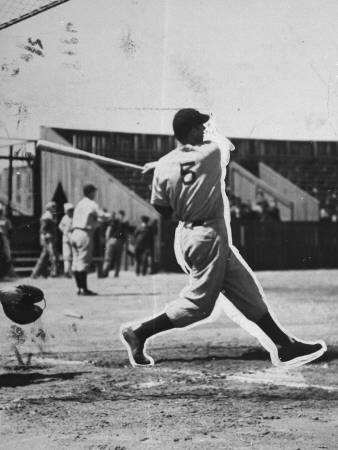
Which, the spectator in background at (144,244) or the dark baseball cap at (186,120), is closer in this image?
the dark baseball cap at (186,120)

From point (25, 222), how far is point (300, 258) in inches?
423

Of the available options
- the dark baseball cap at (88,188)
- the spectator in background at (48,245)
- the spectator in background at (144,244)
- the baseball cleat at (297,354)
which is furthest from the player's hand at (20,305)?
the spectator in background at (144,244)

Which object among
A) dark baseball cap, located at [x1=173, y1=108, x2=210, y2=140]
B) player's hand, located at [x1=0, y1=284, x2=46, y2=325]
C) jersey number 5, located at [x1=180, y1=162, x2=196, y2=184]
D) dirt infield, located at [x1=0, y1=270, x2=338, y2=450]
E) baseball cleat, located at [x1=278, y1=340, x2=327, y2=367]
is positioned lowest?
dirt infield, located at [x1=0, y1=270, x2=338, y2=450]

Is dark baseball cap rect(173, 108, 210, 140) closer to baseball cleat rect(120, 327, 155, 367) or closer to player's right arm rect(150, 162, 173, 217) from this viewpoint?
player's right arm rect(150, 162, 173, 217)

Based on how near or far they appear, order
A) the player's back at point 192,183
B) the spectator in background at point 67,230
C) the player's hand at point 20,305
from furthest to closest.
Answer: the spectator in background at point 67,230 → the player's hand at point 20,305 → the player's back at point 192,183

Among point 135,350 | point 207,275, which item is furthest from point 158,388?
point 207,275

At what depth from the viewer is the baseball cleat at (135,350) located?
5688mm

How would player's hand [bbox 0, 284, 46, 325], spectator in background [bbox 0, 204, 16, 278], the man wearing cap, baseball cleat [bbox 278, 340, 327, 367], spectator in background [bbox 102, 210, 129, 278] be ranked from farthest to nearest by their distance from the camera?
spectator in background [bbox 102, 210, 129, 278], spectator in background [bbox 0, 204, 16, 278], the man wearing cap, player's hand [bbox 0, 284, 46, 325], baseball cleat [bbox 278, 340, 327, 367]

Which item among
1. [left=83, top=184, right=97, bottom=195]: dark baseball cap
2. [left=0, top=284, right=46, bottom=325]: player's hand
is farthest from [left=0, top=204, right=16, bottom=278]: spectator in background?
[left=83, top=184, right=97, bottom=195]: dark baseball cap

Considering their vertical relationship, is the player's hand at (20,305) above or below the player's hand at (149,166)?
below

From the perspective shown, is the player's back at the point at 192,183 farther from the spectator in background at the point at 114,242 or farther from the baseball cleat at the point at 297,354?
the spectator in background at the point at 114,242

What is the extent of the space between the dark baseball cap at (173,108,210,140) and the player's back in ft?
0.43

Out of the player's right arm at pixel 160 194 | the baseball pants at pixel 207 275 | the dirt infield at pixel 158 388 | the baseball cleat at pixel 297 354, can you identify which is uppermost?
the player's right arm at pixel 160 194

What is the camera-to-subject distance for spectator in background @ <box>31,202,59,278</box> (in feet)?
19.7
